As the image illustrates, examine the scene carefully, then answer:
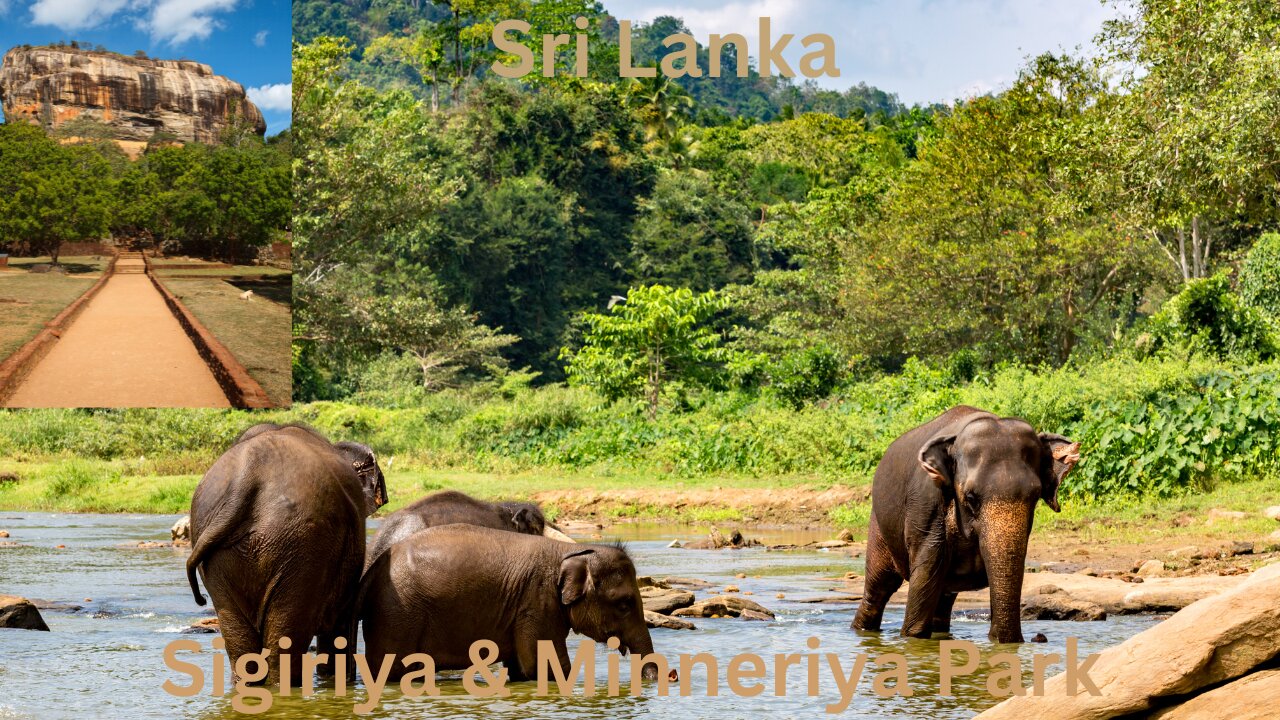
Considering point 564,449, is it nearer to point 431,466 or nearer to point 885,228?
point 431,466

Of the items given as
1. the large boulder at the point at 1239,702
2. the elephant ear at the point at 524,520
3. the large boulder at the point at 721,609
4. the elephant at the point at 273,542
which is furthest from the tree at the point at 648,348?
the large boulder at the point at 1239,702

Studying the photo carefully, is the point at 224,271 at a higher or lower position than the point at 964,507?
higher

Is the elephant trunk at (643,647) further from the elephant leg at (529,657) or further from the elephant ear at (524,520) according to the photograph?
the elephant ear at (524,520)

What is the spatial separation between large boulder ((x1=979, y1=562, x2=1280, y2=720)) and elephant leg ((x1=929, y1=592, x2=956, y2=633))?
4.36m

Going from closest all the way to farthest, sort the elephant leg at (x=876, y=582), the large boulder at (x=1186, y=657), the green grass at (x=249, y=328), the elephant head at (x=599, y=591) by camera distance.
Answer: the large boulder at (x=1186, y=657)
the elephant head at (x=599, y=591)
the elephant leg at (x=876, y=582)
the green grass at (x=249, y=328)

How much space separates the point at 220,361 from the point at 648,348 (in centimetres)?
960

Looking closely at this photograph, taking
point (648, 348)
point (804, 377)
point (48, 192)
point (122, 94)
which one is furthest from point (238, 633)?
point (804, 377)

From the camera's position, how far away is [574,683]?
27.3 feet

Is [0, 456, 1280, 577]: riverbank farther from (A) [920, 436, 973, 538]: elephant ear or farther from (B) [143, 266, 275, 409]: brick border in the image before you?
(A) [920, 436, 973, 538]: elephant ear

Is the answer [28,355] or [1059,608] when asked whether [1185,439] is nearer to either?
[1059,608]

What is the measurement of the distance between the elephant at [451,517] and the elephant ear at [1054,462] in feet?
10.3

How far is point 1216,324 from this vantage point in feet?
76.8

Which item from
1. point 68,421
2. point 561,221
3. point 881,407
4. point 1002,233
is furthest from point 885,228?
point 561,221

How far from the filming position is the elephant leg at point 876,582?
10.1 m
